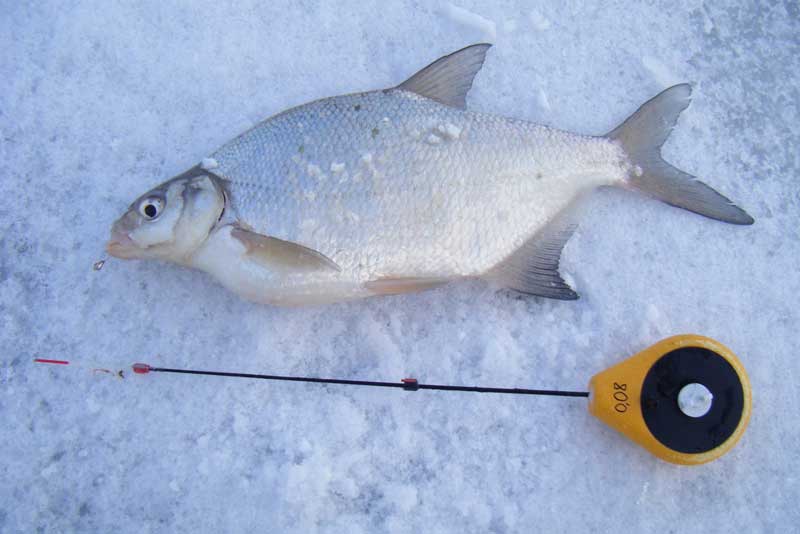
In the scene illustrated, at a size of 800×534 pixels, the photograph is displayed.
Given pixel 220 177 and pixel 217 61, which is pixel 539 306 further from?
pixel 217 61

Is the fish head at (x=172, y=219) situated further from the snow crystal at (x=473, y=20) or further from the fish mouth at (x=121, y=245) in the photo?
the snow crystal at (x=473, y=20)

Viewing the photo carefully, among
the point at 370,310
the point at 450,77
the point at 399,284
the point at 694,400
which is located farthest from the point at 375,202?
the point at 694,400

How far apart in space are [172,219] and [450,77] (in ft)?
2.74

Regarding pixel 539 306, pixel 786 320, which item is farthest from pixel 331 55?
pixel 786 320

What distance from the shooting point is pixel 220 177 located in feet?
5.32

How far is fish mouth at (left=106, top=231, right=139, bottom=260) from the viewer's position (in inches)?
63.4

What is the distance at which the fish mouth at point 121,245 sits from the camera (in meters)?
1.61

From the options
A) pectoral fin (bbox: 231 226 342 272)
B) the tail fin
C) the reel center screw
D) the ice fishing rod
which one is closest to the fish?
pectoral fin (bbox: 231 226 342 272)

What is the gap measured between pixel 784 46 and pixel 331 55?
1.45 metres

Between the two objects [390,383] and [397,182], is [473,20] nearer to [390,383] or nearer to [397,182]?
[397,182]

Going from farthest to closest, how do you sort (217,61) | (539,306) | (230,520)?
(217,61) → (539,306) → (230,520)

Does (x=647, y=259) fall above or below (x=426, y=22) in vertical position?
below

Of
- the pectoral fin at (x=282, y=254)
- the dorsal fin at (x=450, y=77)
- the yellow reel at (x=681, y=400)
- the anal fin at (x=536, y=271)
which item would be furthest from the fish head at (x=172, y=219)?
the yellow reel at (x=681, y=400)

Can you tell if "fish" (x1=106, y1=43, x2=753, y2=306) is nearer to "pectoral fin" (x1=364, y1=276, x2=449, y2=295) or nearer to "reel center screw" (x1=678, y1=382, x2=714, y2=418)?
"pectoral fin" (x1=364, y1=276, x2=449, y2=295)
